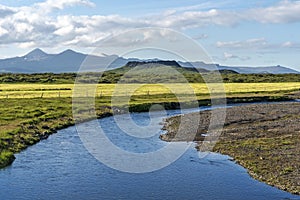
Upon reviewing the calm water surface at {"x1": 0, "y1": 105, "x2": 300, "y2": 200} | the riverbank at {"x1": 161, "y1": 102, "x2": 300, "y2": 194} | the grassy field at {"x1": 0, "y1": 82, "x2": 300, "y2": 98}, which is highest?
the grassy field at {"x1": 0, "y1": 82, "x2": 300, "y2": 98}

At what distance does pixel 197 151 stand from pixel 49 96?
55557 millimetres

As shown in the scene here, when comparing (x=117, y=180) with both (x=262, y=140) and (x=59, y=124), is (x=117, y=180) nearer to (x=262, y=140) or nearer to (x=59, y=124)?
(x=262, y=140)

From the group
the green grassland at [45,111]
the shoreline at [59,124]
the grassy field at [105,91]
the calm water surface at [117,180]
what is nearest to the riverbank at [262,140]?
the calm water surface at [117,180]

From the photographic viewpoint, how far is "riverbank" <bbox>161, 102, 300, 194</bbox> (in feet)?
108

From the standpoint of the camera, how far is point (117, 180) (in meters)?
32.8

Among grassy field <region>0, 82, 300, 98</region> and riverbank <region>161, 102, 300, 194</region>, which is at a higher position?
grassy field <region>0, 82, 300, 98</region>

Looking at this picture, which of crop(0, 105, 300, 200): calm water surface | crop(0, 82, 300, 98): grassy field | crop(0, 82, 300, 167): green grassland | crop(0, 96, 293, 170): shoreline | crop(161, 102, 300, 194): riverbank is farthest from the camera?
crop(0, 82, 300, 98): grassy field

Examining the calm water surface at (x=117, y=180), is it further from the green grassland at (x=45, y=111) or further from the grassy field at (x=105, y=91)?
the grassy field at (x=105, y=91)

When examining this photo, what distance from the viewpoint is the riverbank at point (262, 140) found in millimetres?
32875

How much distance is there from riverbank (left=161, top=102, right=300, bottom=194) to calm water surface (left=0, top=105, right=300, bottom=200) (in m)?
1.53

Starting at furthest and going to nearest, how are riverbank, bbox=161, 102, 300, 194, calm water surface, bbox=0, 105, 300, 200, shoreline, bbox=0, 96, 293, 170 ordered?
shoreline, bbox=0, 96, 293, 170 → riverbank, bbox=161, 102, 300, 194 → calm water surface, bbox=0, 105, 300, 200

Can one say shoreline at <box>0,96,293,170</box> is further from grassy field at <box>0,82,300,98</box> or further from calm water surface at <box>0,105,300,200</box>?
grassy field at <box>0,82,300,98</box>

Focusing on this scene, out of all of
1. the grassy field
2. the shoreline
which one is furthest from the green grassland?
the grassy field

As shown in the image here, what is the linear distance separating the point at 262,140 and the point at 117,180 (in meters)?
20.1
